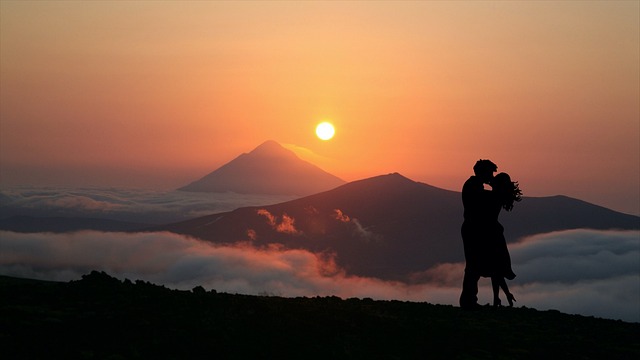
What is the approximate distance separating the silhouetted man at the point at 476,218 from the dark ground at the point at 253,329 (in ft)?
6.44

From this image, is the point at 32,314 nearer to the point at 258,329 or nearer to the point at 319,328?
the point at 258,329

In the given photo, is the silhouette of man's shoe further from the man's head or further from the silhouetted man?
the man's head

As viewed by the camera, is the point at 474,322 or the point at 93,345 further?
the point at 474,322

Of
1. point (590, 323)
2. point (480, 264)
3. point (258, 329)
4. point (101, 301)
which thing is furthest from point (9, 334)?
point (590, 323)

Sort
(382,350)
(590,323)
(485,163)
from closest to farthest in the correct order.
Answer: (382,350), (590,323), (485,163)

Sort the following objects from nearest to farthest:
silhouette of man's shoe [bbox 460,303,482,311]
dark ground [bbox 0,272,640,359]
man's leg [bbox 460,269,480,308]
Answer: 1. dark ground [bbox 0,272,640,359]
2. silhouette of man's shoe [bbox 460,303,482,311]
3. man's leg [bbox 460,269,480,308]

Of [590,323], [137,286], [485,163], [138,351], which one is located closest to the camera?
[138,351]

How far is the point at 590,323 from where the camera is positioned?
23766 millimetres

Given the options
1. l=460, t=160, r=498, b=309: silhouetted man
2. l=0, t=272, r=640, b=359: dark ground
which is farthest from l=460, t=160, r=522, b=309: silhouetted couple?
l=0, t=272, r=640, b=359: dark ground

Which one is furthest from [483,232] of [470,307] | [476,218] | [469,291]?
[470,307]

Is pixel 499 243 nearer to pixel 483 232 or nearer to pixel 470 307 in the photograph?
pixel 483 232

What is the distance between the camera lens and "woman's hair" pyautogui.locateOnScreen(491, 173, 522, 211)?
2559cm

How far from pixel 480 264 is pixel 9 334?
14.6 metres

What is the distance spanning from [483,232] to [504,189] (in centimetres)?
162
